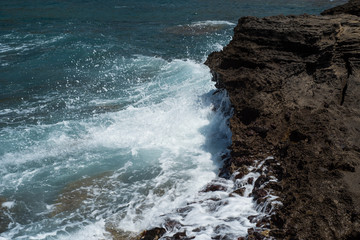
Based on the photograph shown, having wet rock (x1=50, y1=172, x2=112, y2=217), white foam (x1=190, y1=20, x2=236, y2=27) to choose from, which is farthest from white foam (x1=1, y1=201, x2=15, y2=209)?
white foam (x1=190, y1=20, x2=236, y2=27)

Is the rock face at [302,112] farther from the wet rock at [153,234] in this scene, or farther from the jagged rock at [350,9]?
the wet rock at [153,234]

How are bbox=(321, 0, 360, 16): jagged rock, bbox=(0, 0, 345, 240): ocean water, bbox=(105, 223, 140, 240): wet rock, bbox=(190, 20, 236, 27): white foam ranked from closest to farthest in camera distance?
bbox=(105, 223, 140, 240): wet rock < bbox=(0, 0, 345, 240): ocean water < bbox=(321, 0, 360, 16): jagged rock < bbox=(190, 20, 236, 27): white foam

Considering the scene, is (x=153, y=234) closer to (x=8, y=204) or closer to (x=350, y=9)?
(x=8, y=204)

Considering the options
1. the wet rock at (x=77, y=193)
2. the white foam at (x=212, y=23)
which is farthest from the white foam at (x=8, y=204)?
the white foam at (x=212, y=23)

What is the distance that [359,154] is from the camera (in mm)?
4613

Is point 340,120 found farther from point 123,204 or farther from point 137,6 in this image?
point 137,6

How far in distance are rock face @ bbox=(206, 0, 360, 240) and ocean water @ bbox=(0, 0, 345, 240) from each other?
0.73m

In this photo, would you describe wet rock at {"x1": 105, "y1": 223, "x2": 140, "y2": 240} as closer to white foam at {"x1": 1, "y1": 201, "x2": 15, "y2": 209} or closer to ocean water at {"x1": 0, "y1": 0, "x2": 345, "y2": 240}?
ocean water at {"x1": 0, "y1": 0, "x2": 345, "y2": 240}

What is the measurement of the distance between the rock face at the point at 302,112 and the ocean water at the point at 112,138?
73 centimetres

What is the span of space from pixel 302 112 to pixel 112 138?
4.33 meters

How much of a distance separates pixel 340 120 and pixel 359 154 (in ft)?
2.70

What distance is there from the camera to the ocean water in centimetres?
520

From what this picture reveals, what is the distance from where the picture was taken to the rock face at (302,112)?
3.96 m

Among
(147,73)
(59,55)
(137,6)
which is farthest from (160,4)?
(147,73)
